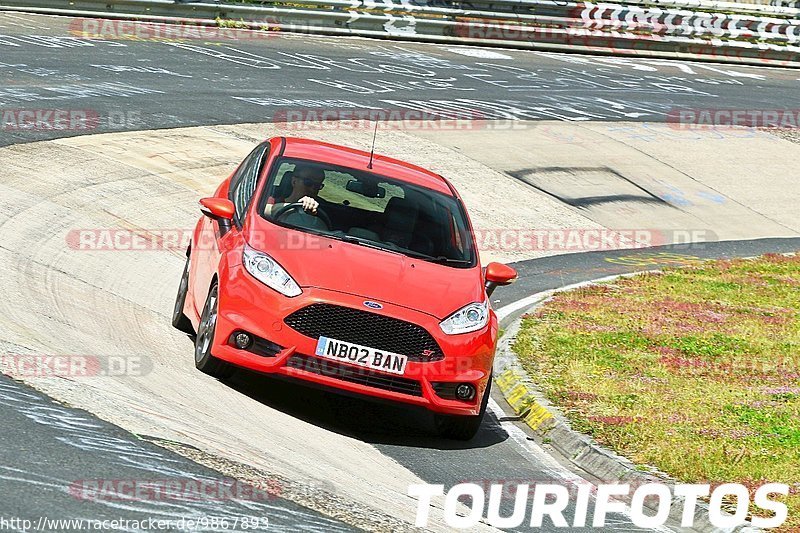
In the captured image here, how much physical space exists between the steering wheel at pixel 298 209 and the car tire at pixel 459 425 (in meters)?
1.57

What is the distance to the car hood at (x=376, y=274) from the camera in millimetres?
8523

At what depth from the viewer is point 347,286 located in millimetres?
8492

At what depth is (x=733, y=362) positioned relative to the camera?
11430 mm

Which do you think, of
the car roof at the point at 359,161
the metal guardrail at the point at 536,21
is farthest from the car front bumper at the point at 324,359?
the metal guardrail at the point at 536,21

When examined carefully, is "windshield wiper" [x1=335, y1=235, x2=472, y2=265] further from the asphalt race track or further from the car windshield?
the asphalt race track

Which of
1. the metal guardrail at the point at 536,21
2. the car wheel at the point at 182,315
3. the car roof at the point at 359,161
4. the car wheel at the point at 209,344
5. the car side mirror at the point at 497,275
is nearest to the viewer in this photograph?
the car wheel at the point at 209,344

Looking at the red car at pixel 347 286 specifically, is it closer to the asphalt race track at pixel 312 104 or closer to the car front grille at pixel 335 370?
the car front grille at pixel 335 370

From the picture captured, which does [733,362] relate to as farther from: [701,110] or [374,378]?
[701,110]

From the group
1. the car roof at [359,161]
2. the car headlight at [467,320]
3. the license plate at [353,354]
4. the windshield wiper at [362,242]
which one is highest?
the car roof at [359,161]

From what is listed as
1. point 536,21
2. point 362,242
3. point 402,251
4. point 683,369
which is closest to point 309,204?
point 362,242

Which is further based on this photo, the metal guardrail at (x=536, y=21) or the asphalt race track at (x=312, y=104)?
the metal guardrail at (x=536, y=21)

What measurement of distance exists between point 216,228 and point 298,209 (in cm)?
70

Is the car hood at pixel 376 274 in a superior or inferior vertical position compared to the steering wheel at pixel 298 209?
inferior

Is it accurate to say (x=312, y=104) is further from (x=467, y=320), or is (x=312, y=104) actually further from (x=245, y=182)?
(x=467, y=320)
